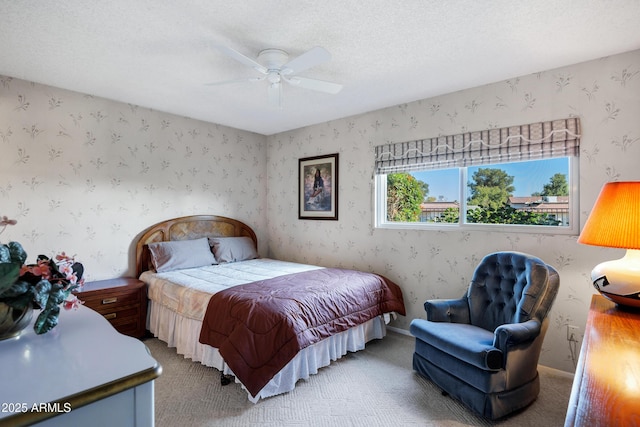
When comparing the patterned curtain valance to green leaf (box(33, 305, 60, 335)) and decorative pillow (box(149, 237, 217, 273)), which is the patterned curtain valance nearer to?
decorative pillow (box(149, 237, 217, 273))

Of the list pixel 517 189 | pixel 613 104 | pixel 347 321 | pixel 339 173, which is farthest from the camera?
pixel 339 173

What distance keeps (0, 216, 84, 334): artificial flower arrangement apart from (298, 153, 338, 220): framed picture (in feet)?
10.5

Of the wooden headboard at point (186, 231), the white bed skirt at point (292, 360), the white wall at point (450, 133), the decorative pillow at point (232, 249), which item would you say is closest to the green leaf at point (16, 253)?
the white bed skirt at point (292, 360)

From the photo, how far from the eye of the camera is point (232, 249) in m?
4.22

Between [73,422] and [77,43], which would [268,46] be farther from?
[73,422]

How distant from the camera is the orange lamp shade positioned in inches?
61.4

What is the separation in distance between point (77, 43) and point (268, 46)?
1335 mm

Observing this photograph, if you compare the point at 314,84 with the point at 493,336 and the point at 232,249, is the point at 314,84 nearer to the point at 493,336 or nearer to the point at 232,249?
the point at 493,336

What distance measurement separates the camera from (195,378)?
2600mm

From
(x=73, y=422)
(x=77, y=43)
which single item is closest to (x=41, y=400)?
(x=73, y=422)

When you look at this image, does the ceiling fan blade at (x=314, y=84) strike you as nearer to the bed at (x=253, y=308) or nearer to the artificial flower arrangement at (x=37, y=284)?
the bed at (x=253, y=308)

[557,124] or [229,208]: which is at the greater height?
[557,124]

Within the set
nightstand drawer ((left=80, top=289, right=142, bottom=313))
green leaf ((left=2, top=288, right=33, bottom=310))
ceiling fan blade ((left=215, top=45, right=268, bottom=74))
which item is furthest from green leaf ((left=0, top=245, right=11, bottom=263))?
nightstand drawer ((left=80, top=289, right=142, bottom=313))

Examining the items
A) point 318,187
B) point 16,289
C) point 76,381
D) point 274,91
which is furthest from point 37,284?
point 318,187
